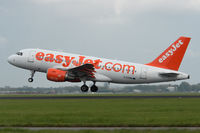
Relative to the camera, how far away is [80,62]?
4788cm

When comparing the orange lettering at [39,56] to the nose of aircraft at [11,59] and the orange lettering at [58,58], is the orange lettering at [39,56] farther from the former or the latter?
the nose of aircraft at [11,59]

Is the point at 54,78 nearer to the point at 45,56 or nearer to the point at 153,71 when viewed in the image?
the point at 45,56

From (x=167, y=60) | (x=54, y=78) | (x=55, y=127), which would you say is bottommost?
(x=55, y=127)

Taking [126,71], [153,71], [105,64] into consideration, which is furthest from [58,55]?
[153,71]

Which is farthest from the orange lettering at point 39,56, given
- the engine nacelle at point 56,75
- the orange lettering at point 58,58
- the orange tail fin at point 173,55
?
the orange tail fin at point 173,55

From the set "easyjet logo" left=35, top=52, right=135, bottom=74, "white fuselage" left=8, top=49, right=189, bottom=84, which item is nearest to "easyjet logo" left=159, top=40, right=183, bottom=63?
"white fuselage" left=8, top=49, right=189, bottom=84

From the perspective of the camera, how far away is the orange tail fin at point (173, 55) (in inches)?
1909

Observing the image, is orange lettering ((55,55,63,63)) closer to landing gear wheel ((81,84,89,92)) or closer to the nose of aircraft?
landing gear wheel ((81,84,89,92))

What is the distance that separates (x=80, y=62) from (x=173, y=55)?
13.6 metres

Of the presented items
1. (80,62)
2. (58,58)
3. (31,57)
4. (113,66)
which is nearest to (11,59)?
(31,57)

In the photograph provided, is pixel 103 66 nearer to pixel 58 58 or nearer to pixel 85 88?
pixel 85 88

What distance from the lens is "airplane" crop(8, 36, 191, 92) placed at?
4766cm

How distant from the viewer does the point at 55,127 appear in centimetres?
1816

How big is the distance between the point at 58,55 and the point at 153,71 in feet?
45.7
